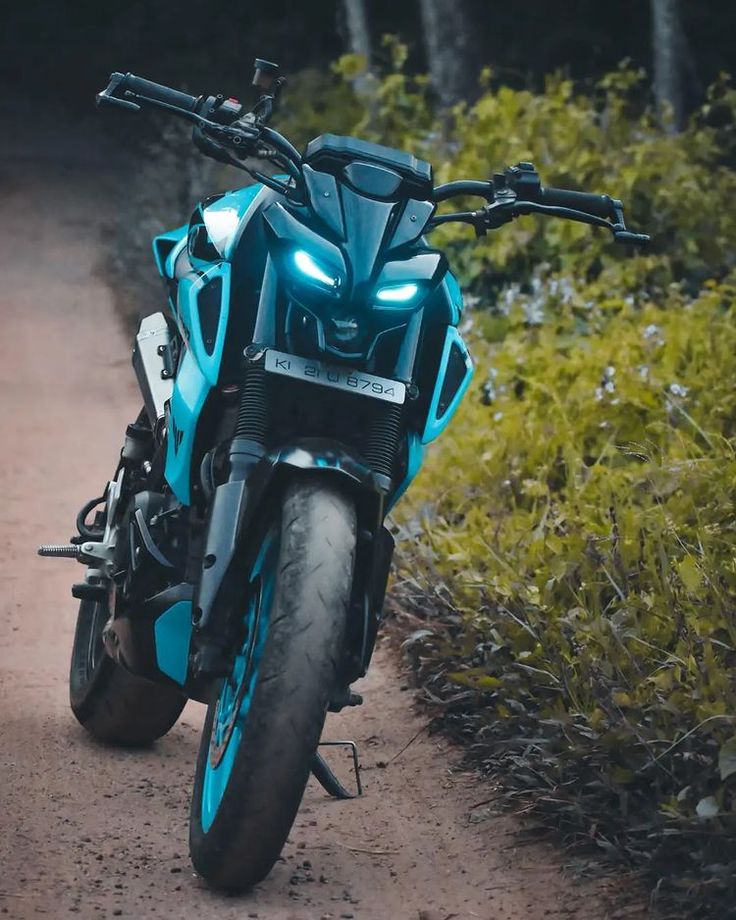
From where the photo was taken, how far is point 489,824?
12.4 feet

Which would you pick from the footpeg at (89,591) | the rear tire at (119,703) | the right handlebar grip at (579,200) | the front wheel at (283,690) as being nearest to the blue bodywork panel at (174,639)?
the front wheel at (283,690)

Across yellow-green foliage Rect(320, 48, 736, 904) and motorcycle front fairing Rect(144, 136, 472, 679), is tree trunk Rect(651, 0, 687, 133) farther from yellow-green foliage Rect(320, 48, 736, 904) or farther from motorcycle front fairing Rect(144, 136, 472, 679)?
motorcycle front fairing Rect(144, 136, 472, 679)

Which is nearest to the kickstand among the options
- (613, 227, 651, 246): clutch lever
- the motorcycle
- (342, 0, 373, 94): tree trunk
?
the motorcycle

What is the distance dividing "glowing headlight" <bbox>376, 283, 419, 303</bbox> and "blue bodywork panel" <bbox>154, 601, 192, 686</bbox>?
33.3 inches

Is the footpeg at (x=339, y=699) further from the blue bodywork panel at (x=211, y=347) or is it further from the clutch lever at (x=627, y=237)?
the clutch lever at (x=627, y=237)

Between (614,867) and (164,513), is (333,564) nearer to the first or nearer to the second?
(164,513)

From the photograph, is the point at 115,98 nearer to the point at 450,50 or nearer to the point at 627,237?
the point at 627,237

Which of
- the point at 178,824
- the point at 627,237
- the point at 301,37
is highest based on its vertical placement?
the point at 301,37

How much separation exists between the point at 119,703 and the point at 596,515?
1.77 meters

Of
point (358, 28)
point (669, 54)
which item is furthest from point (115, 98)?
point (358, 28)

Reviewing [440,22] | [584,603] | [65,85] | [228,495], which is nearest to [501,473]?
[584,603]

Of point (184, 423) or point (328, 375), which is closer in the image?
point (328, 375)

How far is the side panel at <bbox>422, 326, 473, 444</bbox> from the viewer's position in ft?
11.7

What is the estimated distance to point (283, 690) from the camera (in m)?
3.03
